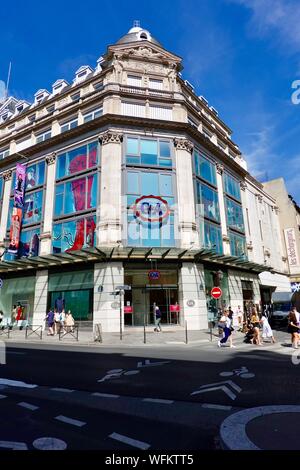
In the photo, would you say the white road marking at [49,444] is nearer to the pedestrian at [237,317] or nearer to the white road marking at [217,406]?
the white road marking at [217,406]

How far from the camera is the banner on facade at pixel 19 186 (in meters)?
28.2

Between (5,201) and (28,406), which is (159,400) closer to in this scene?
(28,406)

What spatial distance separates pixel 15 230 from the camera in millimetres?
27562

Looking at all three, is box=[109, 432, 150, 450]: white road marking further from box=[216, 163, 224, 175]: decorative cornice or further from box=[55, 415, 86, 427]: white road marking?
box=[216, 163, 224, 175]: decorative cornice

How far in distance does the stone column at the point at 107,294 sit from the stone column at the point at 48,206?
6169 mm

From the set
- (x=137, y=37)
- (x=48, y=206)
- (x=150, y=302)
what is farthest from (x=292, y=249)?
(x=48, y=206)

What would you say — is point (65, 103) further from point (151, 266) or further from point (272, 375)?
point (272, 375)

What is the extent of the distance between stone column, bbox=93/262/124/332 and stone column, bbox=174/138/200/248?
5659mm

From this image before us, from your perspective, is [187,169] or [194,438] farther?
[187,169]

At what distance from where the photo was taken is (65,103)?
31469 millimetres

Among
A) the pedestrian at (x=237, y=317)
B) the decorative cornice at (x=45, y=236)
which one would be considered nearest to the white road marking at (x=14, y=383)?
the decorative cornice at (x=45, y=236)
